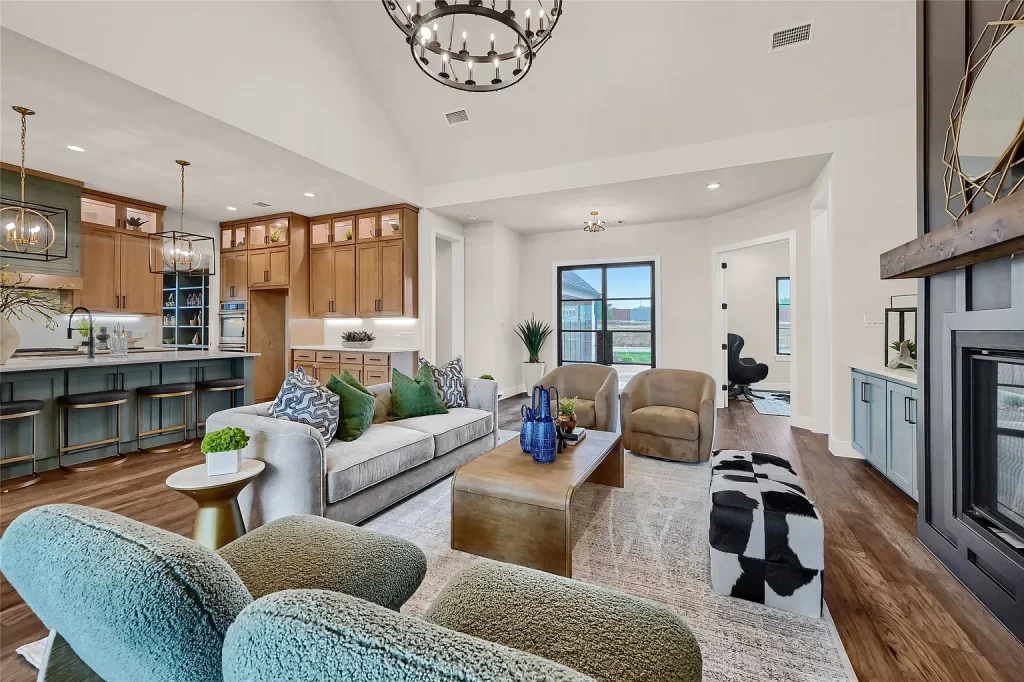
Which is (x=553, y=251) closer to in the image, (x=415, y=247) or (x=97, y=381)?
(x=415, y=247)

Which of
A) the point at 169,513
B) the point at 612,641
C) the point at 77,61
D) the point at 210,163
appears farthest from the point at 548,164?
the point at 612,641

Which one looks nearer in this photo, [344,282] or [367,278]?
[367,278]

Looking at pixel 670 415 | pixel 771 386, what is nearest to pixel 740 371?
pixel 771 386

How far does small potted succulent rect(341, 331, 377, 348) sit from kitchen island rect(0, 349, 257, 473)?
1.89m

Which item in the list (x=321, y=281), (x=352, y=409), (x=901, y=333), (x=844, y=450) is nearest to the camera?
(x=352, y=409)

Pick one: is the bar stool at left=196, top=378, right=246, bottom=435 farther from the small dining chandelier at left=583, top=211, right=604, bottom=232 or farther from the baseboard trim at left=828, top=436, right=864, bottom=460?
the baseboard trim at left=828, top=436, right=864, bottom=460

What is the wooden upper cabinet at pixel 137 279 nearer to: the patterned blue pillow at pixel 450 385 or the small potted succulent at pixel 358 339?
the small potted succulent at pixel 358 339

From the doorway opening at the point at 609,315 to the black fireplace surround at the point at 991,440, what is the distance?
5.00m

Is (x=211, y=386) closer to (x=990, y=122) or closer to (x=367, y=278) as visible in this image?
(x=367, y=278)

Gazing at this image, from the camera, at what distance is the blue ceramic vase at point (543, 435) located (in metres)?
2.38

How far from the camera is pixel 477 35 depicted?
4129 millimetres

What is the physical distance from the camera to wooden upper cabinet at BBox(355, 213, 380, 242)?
20.5 feet

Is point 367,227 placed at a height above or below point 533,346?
above

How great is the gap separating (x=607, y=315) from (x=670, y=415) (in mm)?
3936
